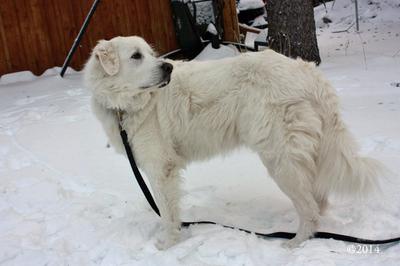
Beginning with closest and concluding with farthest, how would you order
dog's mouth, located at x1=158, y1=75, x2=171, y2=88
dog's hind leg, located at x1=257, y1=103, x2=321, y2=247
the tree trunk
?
dog's hind leg, located at x1=257, y1=103, x2=321, y2=247, dog's mouth, located at x1=158, y1=75, x2=171, y2=88, the tree trunk

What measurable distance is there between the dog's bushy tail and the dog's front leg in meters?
1.16

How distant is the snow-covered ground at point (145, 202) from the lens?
10.2 ft

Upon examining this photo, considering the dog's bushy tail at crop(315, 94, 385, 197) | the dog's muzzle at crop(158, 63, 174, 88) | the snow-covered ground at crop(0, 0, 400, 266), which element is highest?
the dog's muzzle at crop(158, 63, 174, 88)

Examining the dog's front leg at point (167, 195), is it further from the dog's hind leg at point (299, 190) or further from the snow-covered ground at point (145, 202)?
the dog's hind leg at point (299, 190)

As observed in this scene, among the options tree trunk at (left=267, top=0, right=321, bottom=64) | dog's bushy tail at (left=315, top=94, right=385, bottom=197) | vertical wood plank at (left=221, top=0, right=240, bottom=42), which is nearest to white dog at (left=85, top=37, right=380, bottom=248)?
→ dog's bushy tail at (left=315, top=94, right=385, bottom=197)

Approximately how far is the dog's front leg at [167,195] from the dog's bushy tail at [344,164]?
3.81 feet

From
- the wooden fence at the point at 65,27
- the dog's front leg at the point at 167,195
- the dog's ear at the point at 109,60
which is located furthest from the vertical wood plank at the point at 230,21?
the dog's front leg at the point at 167,195

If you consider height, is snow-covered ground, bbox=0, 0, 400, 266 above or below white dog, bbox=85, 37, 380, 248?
below

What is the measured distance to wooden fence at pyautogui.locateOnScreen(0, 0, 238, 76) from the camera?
9.54 metres

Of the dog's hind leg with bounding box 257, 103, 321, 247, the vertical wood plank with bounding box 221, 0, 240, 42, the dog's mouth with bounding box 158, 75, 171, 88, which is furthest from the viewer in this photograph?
the vertical wood plank with bounding box 221, 0, 240, 42

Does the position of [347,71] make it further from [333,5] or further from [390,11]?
[333,5]

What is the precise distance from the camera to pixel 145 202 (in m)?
4.17

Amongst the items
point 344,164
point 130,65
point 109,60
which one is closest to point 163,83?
point 130,65

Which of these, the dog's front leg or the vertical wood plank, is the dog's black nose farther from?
the vertical wood plank
